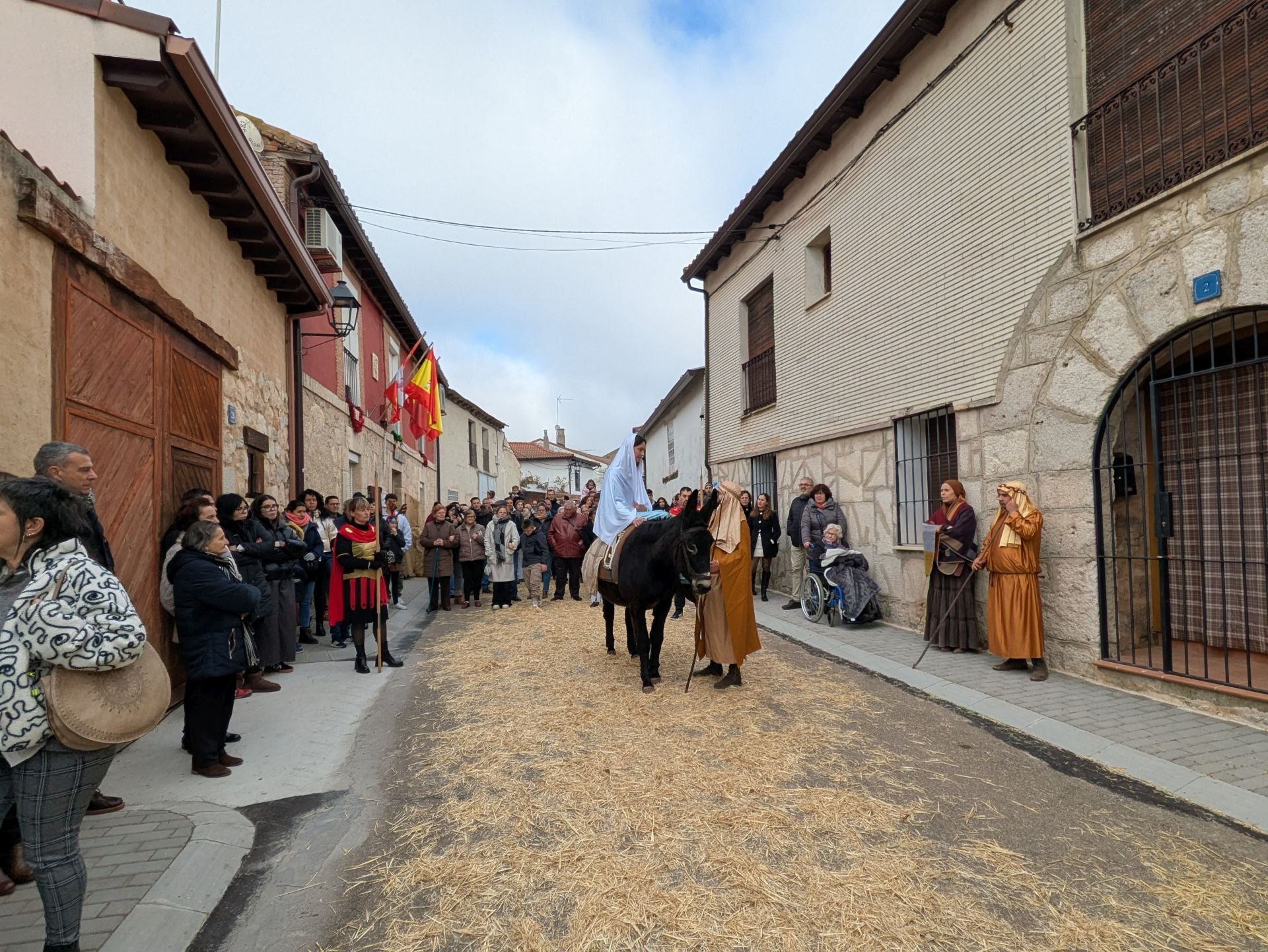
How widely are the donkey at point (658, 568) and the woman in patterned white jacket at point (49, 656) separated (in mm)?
3631

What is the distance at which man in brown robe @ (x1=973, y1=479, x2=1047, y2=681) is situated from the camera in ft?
19.6

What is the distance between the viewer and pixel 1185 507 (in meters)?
5.82

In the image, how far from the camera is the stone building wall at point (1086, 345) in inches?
186

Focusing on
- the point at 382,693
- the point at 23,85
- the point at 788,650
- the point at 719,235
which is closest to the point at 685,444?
the point at 719,235

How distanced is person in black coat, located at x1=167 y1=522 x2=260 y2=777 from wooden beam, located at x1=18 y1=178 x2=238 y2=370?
1918 mm

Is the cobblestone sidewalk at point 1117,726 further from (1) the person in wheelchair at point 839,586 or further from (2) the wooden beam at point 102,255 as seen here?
(2) the wooden beam at point 102,255

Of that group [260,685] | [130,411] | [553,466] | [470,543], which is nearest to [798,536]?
[470,543]

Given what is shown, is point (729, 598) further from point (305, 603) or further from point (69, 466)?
point (305, 603)

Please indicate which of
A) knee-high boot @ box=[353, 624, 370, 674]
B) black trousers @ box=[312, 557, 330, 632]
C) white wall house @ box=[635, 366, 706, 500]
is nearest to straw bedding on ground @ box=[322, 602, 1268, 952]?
knee-high boot @ box=[353, 624, 370, 674]

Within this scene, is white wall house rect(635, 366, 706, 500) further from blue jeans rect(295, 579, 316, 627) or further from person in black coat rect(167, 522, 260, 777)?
person in black coat rect(167, 522, 260, 777)

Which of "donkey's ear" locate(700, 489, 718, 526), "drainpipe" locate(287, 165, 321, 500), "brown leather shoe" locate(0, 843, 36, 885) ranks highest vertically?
"drainpipe" locate(287, 165, 321, 500)

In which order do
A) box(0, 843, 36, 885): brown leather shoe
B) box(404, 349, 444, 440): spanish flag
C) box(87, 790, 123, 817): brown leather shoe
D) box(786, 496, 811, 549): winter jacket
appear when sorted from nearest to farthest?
box(0, 843, 36, 885): brown leather shoe < box(87, 790, 123, 817): brown leather shoe < box(786, 496, 811, 549): winter jacket < box(404, 349, 444, 440): spanish flag

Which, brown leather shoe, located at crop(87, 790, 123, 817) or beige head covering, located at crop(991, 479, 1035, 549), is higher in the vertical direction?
beige head covering, located at crop(991, 479, 1035, 549)

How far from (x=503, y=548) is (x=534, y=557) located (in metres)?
1.15
